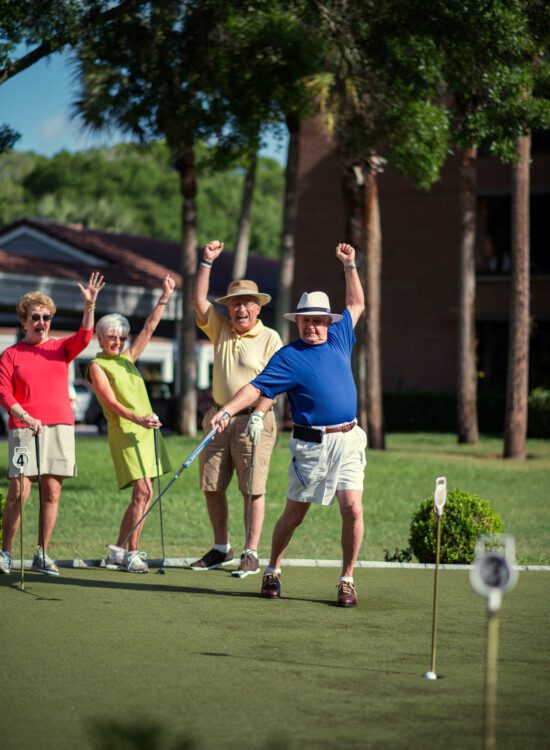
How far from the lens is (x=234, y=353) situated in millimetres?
9430

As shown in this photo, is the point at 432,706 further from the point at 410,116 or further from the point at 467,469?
the point at 467,469

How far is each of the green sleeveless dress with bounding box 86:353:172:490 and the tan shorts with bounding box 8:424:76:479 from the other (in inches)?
12.6

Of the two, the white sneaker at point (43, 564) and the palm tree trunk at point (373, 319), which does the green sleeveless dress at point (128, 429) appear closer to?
the white sneaker at point (43, 564)

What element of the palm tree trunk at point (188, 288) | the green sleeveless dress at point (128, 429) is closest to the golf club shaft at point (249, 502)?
the green sleeveless dress at point (128, 429)

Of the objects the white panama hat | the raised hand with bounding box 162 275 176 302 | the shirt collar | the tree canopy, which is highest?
the tree canopy

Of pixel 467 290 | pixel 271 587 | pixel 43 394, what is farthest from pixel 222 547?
pixel 467 290

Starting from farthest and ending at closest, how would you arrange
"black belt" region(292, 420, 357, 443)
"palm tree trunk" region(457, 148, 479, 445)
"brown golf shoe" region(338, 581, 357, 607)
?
1. "palm tree trunk" region(457, 148, 479, 445)
2. "black belt" region(292, 420, 357, 443)
3. "brown golf shoe" region(338, 581, 357, 607)

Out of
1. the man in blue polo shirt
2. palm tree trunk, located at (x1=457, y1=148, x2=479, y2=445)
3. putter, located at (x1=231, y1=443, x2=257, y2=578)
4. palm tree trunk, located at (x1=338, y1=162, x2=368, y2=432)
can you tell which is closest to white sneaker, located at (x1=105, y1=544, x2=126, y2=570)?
putter, located at (x1=231, y1=443, x2=257, y2=578)

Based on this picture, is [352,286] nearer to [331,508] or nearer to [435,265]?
[331,508]

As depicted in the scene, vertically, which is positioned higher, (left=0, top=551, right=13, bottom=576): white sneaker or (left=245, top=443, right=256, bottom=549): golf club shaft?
(left=245, top=443, right=256, bottom=549): golf club shaft

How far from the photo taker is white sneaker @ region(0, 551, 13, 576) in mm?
9367

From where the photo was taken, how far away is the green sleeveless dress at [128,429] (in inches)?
369

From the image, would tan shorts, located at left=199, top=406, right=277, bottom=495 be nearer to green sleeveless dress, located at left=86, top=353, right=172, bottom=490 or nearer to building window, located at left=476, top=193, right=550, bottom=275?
green sleeveless dress, located at left=86, top=353, right=172, bottom=490

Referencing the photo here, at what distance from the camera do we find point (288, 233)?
27.9 m
